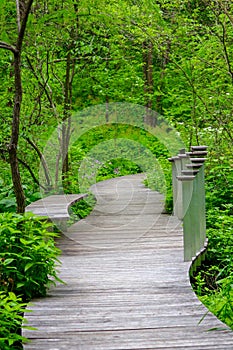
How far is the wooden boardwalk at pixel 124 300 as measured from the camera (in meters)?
3.61

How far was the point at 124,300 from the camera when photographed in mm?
4504

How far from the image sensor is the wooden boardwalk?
11.8 ft

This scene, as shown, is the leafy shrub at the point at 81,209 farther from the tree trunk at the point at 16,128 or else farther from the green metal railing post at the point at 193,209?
the tree trunk at the point at 16,128

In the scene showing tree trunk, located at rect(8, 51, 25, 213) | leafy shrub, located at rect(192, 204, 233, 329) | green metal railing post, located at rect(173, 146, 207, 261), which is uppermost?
tree trunk, located at rect(8, 51, 25, 213)

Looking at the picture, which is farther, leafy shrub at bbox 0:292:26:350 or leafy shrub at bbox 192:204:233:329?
leafy shrub at bbox 192:204:233:329

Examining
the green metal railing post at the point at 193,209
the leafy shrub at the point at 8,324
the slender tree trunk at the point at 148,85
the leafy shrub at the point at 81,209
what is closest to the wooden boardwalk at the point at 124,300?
the leafy shrub at the point at 8,324

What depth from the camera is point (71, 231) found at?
7.85 metres

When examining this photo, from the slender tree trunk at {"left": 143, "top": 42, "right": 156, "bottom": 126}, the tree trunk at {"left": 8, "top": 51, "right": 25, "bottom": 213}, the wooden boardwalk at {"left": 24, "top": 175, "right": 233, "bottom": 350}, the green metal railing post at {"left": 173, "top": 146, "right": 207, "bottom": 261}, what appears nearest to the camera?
the wooden boardwalk at {"left": 24, "top": 175, "right": 233, "bottom": 350}

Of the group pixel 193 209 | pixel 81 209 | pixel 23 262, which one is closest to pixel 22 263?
pixel 23 262

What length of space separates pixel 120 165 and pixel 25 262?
45.1ft

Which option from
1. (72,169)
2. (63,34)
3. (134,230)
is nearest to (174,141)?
(72,169)

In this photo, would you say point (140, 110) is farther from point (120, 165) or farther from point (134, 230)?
point (134, 230)

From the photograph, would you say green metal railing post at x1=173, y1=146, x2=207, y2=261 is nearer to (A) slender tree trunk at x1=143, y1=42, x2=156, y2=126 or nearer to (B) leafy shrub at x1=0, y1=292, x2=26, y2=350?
(B) leafy shrub at x1=0, y1=292, x2=26, y2=350

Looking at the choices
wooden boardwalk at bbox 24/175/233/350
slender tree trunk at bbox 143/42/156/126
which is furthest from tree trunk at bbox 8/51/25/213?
slender tree trunk at bbox 143/42/156/126
